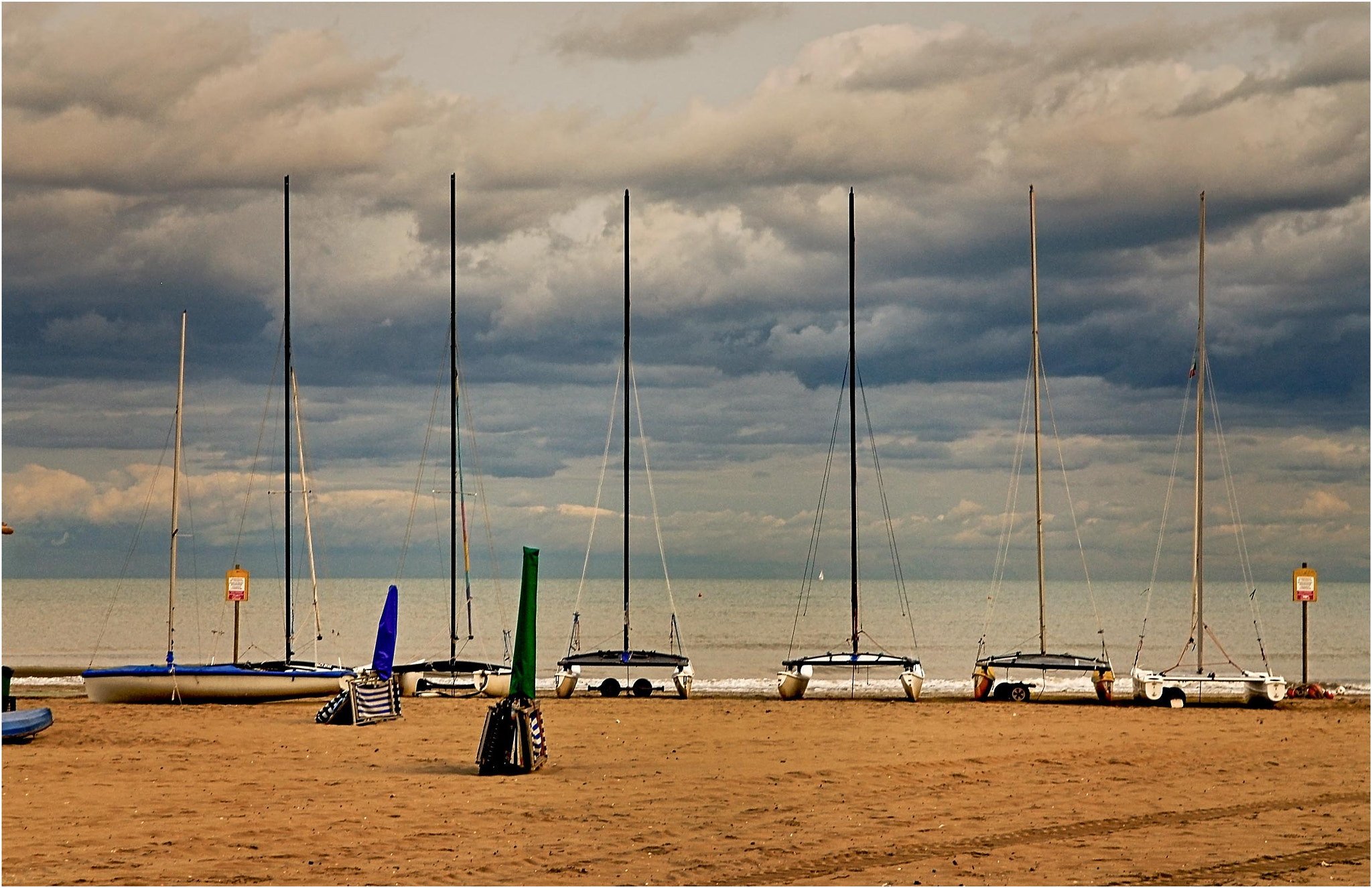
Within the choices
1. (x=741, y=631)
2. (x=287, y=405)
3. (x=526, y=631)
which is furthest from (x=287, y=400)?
(x=741, y=631)

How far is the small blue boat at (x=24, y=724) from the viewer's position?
21.6 meters

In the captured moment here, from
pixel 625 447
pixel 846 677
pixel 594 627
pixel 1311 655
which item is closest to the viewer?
pixel 625 447

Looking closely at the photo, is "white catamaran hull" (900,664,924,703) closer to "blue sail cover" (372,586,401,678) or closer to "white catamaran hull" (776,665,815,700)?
"white catamaran hull" (776,665,815,700)

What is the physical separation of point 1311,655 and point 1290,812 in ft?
166

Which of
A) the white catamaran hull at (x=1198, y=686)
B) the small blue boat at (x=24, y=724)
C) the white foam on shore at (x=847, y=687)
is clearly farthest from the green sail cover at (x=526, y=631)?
the white catamaran hull at (x=1198, y=686)

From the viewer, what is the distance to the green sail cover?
18438 millimetres

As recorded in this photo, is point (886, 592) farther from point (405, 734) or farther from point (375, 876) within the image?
point (375, 876)

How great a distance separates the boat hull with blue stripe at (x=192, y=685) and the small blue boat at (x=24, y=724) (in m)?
7.53

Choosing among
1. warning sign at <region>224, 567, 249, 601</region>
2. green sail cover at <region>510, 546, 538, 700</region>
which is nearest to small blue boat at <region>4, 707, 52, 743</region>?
green sail cover at <region>510, 546, 538, 700</region>

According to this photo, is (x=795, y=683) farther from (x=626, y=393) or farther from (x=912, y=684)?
(x=626, y=393)

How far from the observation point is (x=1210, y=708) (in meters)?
30.0

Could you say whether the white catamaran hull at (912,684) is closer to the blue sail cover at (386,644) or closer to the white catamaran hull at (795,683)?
the white catamaran hull at (795,683)

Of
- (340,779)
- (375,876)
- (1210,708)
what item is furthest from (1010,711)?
(375,876)

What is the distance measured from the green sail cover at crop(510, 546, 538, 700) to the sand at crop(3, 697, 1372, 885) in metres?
1.24
